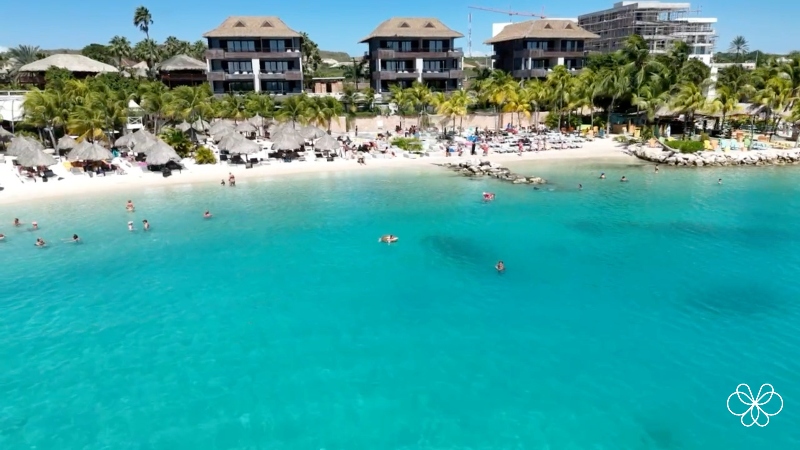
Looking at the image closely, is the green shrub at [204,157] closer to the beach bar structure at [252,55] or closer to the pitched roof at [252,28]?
the beach bar structure at [252,55]

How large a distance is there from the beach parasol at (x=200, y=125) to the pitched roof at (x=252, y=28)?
14.9 meters

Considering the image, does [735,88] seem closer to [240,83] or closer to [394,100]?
[394,100]

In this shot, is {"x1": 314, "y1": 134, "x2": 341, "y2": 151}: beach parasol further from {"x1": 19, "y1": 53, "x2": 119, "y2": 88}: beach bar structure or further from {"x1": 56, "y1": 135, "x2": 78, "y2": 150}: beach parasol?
{"x1": 19, "y1": 53, "x2": 119, "y2": 88}: beach bar structure

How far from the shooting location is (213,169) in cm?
4291

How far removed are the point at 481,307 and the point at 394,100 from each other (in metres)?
46.2

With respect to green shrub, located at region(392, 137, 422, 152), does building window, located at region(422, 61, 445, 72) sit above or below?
above

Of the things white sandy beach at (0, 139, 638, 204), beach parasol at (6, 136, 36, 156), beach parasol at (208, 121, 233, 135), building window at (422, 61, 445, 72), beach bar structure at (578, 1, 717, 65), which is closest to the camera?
white sandy beach at (0, 139, 638, 204)

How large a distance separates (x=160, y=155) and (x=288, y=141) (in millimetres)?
10258

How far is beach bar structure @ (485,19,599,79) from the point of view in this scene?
7669 centimetres

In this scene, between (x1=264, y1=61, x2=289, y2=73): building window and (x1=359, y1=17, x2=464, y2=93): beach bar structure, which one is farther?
(x1=359, y1=17, x2=464, y2=93): beach bar structure

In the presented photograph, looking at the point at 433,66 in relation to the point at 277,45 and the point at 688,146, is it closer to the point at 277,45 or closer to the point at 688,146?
the point at 277,45

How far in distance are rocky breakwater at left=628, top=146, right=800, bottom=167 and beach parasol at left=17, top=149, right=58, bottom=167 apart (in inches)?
1904

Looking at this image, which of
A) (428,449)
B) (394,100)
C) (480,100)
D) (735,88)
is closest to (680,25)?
(735,88)

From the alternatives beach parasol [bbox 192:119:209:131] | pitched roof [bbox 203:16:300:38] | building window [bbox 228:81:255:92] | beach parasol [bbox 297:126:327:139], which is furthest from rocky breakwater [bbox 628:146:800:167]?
building window [bbox 228:81:255:92]
